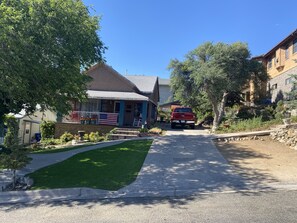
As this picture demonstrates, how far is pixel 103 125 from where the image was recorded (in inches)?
902

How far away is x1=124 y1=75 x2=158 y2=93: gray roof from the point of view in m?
27.9

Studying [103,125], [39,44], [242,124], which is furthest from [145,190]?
[103,125]

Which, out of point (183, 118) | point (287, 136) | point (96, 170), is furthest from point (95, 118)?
point (287, 136)

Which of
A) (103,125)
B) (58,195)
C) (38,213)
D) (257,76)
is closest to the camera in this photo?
(38,213)

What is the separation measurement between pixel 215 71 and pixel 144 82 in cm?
972

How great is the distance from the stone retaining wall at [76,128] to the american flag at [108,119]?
1.98ft

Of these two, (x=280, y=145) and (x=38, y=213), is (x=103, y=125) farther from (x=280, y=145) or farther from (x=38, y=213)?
(x=38, y=213)

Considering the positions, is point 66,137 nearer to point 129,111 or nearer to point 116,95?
point 116,95

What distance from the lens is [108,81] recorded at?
26656 mm

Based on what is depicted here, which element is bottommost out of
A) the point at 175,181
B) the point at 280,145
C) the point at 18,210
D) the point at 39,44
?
the point at 18,210

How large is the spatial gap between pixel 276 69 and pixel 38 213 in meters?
25.1

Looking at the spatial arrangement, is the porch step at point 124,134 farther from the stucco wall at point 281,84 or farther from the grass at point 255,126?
the stucco wall at point 281,84

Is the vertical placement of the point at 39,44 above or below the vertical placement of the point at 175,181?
above

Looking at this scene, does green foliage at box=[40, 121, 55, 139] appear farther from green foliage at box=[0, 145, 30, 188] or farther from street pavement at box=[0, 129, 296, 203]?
green foliage at box=[0, 145, 30, 188]
